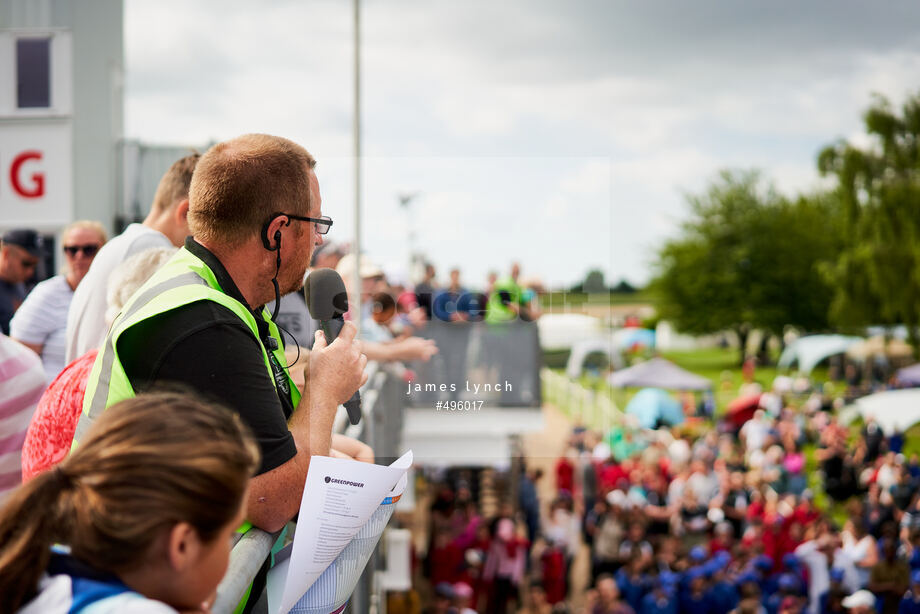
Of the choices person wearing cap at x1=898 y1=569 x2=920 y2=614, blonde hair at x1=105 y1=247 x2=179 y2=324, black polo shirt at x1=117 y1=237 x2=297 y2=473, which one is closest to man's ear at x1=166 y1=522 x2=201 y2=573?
black polo shirt at x1=117 y1=237 x2=297 y2=473

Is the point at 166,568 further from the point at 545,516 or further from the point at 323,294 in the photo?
the point at 545,516

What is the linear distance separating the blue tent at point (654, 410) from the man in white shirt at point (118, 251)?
23561 millimetres

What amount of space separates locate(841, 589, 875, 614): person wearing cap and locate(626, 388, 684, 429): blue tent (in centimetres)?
1466

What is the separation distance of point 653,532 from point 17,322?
12283mm

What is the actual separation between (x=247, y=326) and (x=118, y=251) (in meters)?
1.57

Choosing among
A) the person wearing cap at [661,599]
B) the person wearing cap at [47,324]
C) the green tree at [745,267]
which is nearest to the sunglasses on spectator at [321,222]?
the person wearing cap at [47,324]

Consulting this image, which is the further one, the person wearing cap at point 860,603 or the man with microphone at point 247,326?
the person wearing cap at point 860,603

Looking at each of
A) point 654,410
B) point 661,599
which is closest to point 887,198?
point 654,410

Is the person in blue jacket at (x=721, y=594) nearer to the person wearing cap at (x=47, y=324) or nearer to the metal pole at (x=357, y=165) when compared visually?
the person wearing cap at (x=47, y=324)

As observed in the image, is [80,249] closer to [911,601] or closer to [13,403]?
[13,403]

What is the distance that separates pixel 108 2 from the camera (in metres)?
8.73

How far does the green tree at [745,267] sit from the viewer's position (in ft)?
205

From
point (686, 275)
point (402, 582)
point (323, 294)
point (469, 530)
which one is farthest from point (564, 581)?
point (686, 275)

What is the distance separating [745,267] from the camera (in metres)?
63.8
